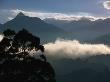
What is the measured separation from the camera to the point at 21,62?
71188mm

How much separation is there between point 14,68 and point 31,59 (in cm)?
336

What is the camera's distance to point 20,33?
72438 millimetres

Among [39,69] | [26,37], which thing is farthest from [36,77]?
[26,37]

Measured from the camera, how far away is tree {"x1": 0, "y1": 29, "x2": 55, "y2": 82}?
7062 cm

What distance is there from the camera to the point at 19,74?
234 feet

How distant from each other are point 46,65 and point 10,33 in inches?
348

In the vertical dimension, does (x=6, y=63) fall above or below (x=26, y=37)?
below

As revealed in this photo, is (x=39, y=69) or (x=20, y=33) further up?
(x=20, y=33)

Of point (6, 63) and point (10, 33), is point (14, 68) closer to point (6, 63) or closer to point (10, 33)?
point (6, 63)

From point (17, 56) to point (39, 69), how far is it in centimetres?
445

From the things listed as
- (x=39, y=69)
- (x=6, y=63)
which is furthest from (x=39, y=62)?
(x=6, y=63)

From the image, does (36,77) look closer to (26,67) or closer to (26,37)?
(26,67)

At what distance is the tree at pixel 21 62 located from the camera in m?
70.6

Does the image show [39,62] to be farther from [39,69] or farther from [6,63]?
[6,63]
